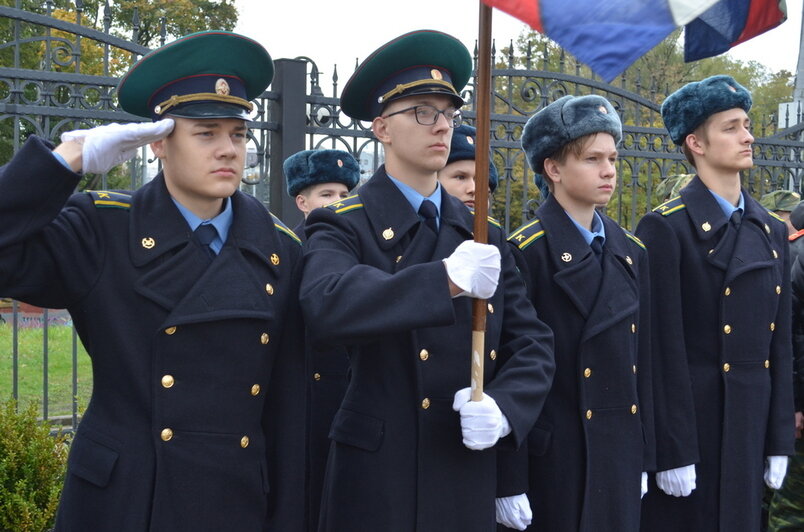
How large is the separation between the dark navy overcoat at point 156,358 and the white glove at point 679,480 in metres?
1.79

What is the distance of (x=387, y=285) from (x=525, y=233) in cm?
119

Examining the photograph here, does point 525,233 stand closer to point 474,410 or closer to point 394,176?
point 394,176

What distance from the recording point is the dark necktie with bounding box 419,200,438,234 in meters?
3.07

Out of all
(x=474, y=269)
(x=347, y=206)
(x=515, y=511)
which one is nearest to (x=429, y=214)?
(x=347, y=206)

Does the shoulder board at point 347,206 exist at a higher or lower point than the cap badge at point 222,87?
lower

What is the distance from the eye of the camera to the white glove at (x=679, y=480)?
3.77 meters

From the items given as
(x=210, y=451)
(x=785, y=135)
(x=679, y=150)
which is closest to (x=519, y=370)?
(x=210, y=451)

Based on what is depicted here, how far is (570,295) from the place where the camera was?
3.46 meters

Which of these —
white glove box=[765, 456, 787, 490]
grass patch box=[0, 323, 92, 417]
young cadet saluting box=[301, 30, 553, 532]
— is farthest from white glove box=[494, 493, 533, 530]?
grass patch box=[0, 323, 92, 417]

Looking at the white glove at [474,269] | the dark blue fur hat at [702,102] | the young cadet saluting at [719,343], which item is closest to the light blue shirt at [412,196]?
the white glove at [474,269]

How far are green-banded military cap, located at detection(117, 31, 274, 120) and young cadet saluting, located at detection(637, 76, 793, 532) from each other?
2.09 metres

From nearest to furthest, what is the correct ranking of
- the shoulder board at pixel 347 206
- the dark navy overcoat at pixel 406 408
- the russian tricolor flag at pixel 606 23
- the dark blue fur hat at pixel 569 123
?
the russian tricolor flag at pixel 606 23 → the dark navy overcoat at pixel 406 408 → the shoulder board at pixel 347 206 → the dark blue fur hat at pixel 569 123

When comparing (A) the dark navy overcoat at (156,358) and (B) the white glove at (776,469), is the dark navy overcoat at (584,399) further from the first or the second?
(A) the dark navy overcoat at (156,358)

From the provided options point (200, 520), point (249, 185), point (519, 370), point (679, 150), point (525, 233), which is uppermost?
point (679, 150)
